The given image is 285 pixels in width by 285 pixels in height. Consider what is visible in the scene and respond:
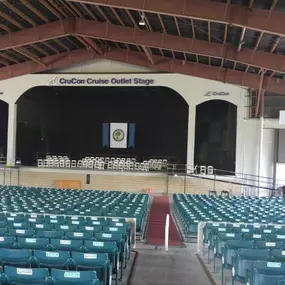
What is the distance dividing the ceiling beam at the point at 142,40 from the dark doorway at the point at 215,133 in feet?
27.9

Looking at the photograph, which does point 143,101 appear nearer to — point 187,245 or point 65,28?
point 65,28

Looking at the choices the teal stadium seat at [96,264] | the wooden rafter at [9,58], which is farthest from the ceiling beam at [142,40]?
the teal stadium seat at [96,264]

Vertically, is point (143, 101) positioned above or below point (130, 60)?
below

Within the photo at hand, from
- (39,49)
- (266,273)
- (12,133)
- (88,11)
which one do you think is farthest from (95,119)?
(266,273)

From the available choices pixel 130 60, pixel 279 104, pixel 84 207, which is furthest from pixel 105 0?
pixel 279 104

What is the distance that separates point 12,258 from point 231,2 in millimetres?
12270

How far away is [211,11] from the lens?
560 inches

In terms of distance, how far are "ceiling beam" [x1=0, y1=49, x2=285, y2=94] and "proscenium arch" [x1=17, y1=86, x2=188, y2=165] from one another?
2.45m

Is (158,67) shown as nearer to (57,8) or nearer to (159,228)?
(57,8)

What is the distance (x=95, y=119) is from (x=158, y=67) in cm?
819

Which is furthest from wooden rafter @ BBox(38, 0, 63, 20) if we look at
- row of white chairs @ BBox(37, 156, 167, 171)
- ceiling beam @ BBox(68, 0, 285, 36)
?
row of white chairs @ BBox(37, 156, 167, 171)

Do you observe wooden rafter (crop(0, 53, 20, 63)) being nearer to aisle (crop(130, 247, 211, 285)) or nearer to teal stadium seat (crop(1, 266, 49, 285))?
aisle (crop(130, 247, 211, 285))

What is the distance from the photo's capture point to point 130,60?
27.4m

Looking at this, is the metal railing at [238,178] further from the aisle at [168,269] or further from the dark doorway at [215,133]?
the aisle at [168,269]
